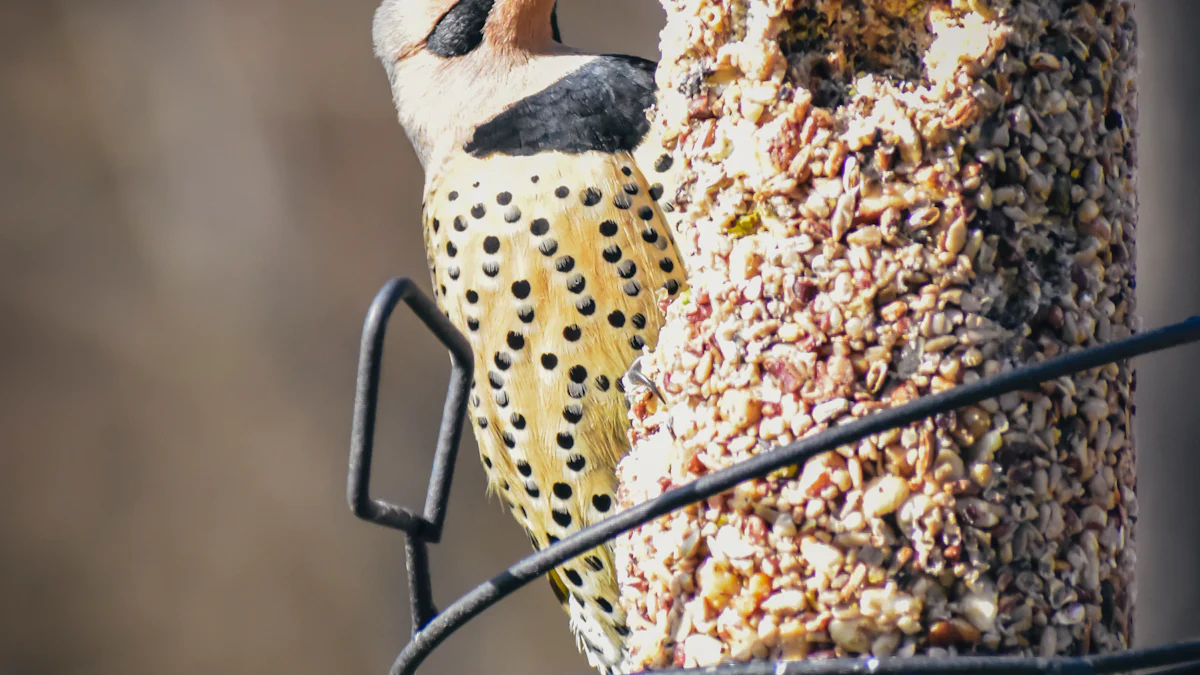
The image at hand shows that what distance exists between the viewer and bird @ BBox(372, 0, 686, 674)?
5.65ft

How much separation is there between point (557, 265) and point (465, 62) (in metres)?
0.51

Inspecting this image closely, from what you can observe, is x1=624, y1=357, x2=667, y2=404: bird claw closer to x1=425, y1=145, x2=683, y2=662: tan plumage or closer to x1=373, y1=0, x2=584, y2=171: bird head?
x1=425, y1=145, x2=683, y2=662: tan plumage

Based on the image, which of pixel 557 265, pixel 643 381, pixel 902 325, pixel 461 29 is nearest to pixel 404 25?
pixel 461 29

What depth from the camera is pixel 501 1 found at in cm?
205

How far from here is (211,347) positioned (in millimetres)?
3451

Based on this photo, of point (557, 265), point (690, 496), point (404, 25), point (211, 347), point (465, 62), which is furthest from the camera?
point (211, 347)

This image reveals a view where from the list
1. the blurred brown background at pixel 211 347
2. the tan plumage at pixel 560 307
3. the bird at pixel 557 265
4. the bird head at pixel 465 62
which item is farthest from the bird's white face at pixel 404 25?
the blurred brown background at pixel 211 347

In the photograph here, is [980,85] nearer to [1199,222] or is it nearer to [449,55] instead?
[1199,222]

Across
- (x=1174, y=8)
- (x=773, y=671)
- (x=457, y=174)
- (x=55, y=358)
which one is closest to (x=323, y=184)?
(x=55, y=358)

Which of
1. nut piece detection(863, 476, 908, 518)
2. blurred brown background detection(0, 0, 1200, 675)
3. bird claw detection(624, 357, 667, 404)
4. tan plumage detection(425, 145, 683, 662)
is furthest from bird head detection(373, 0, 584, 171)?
blurred brown background detection(0, 0, 1200, 675)

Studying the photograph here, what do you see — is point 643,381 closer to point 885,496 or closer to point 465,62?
point 885,496

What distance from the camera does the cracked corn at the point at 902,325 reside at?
824 millimetres

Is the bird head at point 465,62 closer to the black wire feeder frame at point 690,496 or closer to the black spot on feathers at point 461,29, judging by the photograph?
the black spot on feathers at point 461,29

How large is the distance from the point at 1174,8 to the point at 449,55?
3.66 feet
